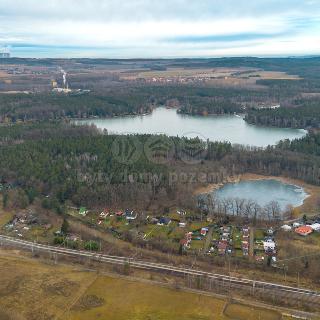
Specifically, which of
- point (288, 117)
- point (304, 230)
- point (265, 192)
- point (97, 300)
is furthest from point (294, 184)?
point (288, 117)

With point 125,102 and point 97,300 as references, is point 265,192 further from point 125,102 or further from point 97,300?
point 125,102

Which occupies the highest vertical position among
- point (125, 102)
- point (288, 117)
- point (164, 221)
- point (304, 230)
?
point (288, 117)

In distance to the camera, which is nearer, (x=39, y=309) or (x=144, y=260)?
(x=39, y=309)

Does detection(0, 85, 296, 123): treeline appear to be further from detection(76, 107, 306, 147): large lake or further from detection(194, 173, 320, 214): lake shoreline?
detection(194, 173, 320, 214): lake shoreline

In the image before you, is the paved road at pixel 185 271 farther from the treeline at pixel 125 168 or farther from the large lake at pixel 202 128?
the large lake at pixel 202 128

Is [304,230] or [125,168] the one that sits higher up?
[125,168]

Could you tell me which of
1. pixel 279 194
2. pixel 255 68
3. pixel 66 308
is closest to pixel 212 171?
pixel 279 194

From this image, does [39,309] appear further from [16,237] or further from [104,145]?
[104,145]
